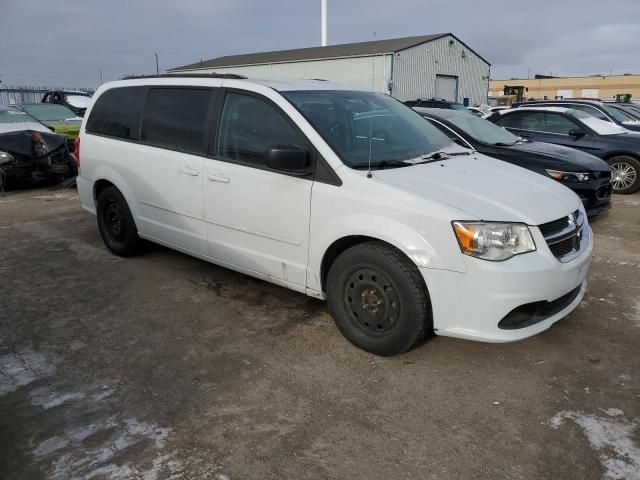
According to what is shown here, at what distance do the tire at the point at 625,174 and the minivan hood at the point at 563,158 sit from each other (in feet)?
8.13

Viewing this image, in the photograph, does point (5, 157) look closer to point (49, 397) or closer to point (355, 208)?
point (49, 397)

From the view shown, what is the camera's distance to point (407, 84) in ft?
101

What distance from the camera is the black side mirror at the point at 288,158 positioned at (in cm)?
343

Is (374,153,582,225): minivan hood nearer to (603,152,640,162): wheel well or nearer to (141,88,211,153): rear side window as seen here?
(141,88,211,153): rear side window

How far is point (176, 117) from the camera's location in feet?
15.0

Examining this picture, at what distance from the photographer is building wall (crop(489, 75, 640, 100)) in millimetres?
72938

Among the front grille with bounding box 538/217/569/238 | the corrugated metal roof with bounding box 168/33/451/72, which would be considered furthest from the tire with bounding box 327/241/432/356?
the corrugated metal roof with bounding box 168/33/451/72

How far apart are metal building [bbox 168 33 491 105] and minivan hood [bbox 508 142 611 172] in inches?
866

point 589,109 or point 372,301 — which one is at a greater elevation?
point 589,109

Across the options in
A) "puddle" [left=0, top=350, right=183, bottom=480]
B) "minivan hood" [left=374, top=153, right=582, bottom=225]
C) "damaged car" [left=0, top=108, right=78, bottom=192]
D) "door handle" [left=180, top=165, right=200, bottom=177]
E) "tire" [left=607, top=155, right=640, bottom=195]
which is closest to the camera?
"puddle" [left=0, top=350, right=183, bottom=480]

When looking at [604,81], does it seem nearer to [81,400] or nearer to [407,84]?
[407,84]

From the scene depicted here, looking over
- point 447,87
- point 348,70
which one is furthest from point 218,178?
point 447,87

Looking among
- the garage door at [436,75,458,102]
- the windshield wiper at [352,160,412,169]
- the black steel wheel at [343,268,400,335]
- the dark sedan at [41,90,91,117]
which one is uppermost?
the garage door at [436,75,458,102]

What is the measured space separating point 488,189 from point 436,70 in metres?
31.9
